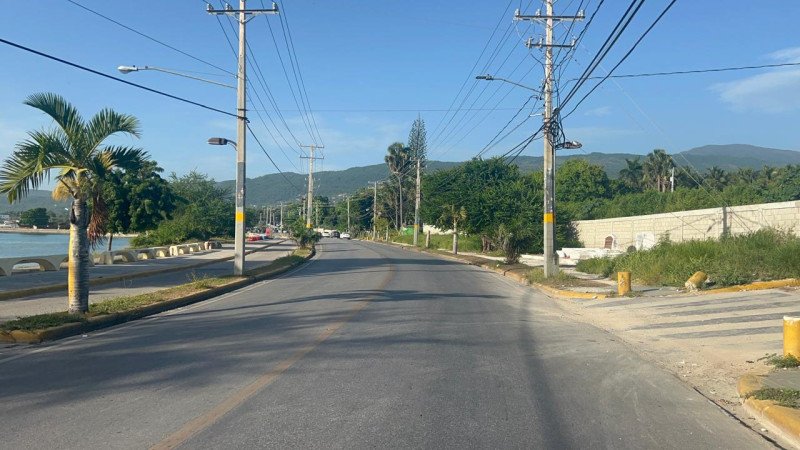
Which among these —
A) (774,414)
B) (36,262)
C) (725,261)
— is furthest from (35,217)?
(774,414)

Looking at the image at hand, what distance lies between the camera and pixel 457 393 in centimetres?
739

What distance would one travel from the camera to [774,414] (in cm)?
655

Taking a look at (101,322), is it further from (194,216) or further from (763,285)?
(194,216)

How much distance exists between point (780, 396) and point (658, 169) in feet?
310

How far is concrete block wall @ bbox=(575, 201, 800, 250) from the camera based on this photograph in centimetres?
2378

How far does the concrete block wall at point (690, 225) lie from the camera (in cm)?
2378

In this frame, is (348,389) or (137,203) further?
(137,203)

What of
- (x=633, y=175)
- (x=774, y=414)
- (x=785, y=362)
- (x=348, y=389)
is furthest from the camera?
(x=633, y=175)

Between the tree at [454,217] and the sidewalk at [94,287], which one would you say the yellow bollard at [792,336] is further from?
the tree at [454,217]

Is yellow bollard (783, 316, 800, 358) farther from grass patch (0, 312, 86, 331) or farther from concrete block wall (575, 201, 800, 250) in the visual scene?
concrete block wall (575, 201, 800, 250)

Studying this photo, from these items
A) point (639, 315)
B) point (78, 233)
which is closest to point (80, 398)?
point (78, 233)

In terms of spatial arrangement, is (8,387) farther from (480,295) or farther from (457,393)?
(480,295)

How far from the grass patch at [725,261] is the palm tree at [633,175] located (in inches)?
3091

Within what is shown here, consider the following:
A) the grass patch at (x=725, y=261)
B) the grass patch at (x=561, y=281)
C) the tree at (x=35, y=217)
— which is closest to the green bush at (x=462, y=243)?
the grass patch at (x=561, y=281)
